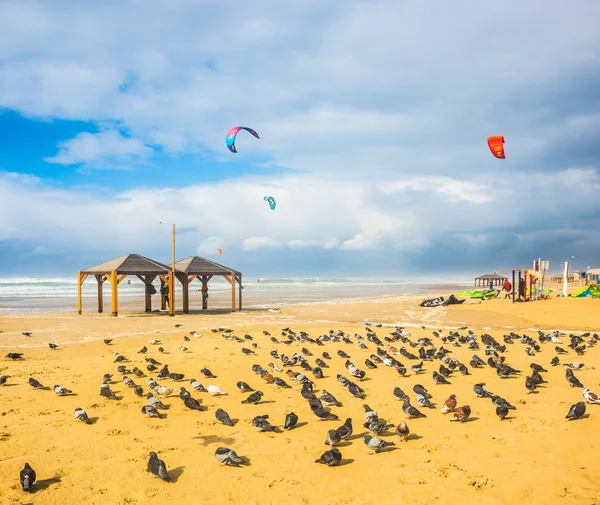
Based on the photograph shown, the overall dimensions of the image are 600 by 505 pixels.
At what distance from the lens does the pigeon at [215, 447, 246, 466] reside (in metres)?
6.91

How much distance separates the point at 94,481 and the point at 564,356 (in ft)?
47.1

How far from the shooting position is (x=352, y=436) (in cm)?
793

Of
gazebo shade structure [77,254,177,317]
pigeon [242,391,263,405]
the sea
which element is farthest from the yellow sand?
the sea

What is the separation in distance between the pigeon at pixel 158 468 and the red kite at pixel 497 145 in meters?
23.9

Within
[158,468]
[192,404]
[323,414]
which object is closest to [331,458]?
[323,414]

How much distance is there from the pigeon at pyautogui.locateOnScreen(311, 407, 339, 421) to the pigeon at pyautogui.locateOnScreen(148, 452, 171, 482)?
3.08 metres

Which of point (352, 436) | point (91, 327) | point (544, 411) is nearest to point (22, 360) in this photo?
point (91, 327)

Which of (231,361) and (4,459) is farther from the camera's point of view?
(231,361)

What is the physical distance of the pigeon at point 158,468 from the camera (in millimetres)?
6477

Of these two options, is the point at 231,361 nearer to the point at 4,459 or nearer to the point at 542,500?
the point at 4,459

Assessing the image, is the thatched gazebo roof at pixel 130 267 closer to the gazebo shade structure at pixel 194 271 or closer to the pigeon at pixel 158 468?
the gazebo shade structure at pixel 194 271

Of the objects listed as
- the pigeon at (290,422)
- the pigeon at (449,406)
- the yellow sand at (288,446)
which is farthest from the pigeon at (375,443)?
the pigeon at (449,406)

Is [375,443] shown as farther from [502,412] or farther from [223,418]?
[223,418]

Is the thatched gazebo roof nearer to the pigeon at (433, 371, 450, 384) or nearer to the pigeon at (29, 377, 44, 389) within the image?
the pigeon at (29, 377, 44, 389)
